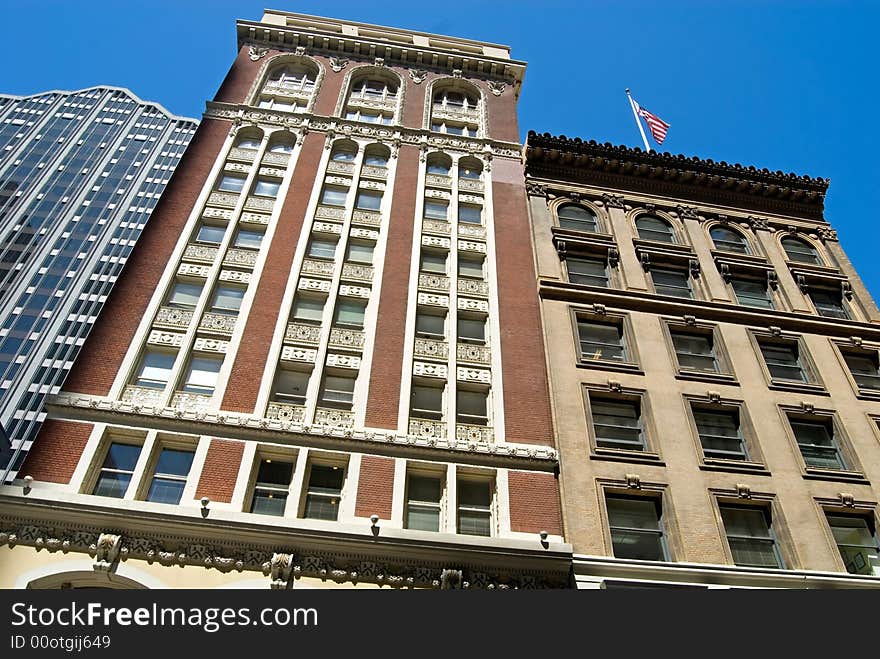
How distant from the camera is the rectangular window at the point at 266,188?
36.0m

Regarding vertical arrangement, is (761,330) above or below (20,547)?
above

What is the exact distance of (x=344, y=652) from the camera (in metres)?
15.4

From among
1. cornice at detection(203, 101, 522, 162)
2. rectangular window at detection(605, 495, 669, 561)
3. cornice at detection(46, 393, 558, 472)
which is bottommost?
rectangular window at detection(605, 495, 669, 561)

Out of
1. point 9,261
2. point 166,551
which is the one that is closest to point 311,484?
point 166,551

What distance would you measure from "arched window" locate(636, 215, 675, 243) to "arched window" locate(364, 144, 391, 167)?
13.7 meters

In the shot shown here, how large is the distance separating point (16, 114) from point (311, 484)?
481 ft

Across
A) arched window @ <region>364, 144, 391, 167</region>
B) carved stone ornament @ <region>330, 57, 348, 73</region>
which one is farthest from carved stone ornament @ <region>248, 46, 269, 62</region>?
arched window @ <region>364, 144, 391, 167</region>

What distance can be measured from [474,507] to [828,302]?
21.5 m

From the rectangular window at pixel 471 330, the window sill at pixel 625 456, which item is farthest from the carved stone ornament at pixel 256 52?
the window sill at pixel 625 456

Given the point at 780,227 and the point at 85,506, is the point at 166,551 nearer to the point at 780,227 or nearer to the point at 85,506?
the point at 85,506

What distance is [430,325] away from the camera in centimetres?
2973

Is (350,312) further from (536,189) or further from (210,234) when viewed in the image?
(536,189)

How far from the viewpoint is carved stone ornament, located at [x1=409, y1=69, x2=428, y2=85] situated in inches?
1887

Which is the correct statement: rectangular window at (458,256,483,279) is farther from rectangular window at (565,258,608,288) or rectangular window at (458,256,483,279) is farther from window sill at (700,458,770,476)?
window sill at (700,458,770,476)
